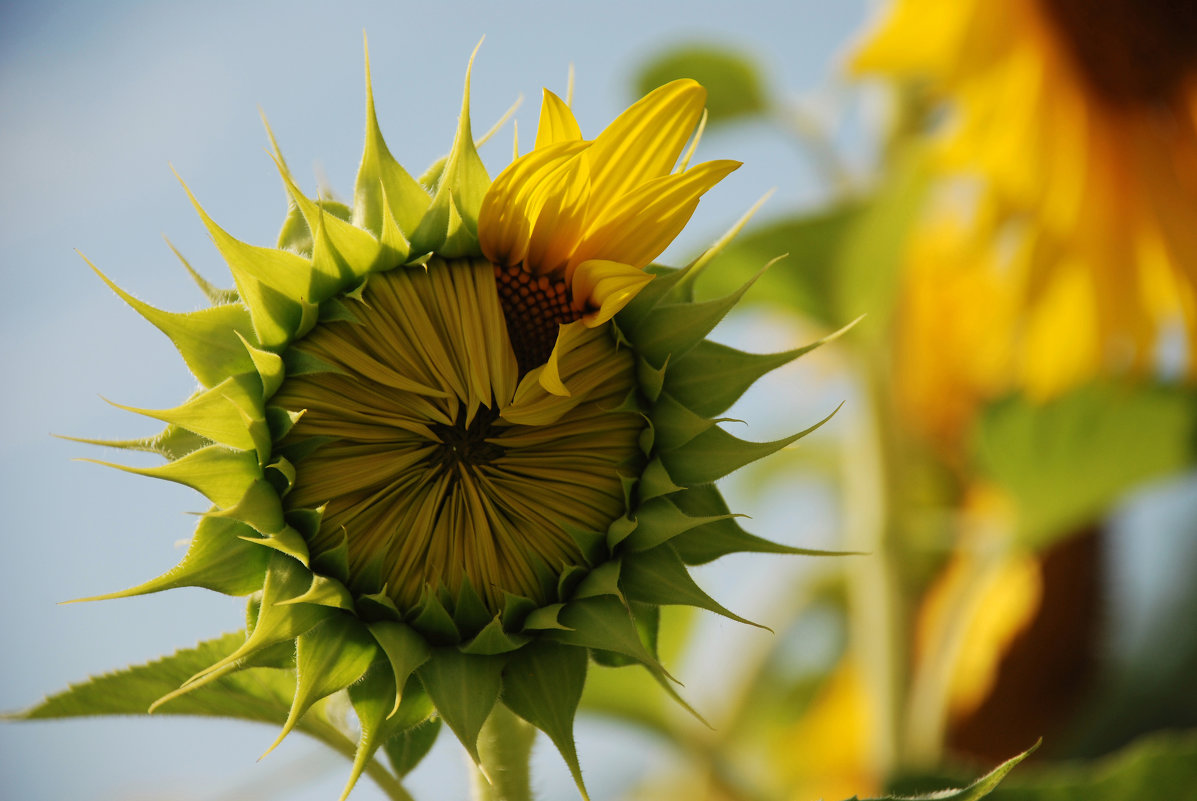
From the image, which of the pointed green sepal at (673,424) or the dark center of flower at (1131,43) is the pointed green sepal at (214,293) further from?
the dark center of flower at (1131,43)

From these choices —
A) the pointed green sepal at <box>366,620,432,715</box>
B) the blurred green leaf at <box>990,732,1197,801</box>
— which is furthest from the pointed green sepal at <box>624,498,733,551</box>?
the blurred green leaf at <box>990,732,1197,801</box>

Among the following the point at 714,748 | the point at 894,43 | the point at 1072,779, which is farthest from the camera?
the point at 714,748

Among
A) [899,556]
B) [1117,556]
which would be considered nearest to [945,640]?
[899,556]

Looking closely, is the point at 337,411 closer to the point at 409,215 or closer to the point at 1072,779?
the point at 409,215

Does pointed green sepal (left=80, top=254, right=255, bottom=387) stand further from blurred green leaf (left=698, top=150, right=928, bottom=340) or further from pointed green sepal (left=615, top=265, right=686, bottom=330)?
blurred green leaf (left=698, top=150, right=928, bottom=340)

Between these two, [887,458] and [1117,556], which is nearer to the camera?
[887,458]

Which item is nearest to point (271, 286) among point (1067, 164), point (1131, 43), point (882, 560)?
point (882, 560)
